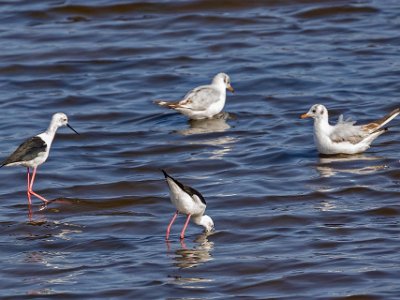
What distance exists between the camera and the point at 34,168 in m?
13.8

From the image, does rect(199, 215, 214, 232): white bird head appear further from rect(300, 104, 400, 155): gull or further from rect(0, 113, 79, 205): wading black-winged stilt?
rect(300, 104, 400, 155): gull

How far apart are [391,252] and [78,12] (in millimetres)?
14403

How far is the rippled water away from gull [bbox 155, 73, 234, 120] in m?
0.20

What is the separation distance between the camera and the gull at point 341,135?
14812 mm

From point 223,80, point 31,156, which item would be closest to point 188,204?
point 31,156

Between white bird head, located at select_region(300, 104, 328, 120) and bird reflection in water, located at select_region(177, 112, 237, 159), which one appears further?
bird reflection in water, located at select_region(177, 112, 237, 159)

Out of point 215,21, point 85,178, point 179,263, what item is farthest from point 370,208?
point 215,21

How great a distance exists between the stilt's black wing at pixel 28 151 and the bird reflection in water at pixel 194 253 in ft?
8.37

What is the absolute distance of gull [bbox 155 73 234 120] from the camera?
1717cm

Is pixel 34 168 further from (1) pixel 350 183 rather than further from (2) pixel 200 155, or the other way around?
(1) pixel 350 183

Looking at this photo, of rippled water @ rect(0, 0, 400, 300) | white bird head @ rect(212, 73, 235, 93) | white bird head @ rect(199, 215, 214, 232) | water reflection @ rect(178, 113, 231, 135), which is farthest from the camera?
white bird head @ rect(212, 73, 235, 93)

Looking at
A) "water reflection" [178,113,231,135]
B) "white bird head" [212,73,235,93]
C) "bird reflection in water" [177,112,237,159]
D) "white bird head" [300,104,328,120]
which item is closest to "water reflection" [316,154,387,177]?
"white bird head" [300,104,328,120]

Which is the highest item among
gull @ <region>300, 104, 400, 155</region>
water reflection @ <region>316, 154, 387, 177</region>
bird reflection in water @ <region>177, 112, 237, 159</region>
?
gull @ <region>300, 104, 400, 155</region>

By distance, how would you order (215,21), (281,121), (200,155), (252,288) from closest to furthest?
1. (252,288)
2. (200,155)
3. (281,121)
4. (215,21)
